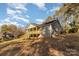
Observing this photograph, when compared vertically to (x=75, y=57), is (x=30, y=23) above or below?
above

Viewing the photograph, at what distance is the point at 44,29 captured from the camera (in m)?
1.68

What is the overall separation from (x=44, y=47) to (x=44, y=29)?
16cm

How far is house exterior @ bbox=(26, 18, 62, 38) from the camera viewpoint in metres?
1.67

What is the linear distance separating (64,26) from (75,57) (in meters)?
0.29

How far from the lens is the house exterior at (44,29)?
167 centimetres

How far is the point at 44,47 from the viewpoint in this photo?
1646 millimetres

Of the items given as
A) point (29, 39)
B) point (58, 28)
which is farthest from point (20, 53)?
point (58, 28)

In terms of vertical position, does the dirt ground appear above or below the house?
below

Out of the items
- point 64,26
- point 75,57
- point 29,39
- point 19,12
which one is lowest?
point 75,57

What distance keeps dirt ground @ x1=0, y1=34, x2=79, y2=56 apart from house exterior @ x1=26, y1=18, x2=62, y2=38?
0.04 meters

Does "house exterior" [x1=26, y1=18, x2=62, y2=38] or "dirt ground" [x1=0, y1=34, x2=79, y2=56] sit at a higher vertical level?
"house exterior" [x1=26, y1=18, x2=62, y2=38]

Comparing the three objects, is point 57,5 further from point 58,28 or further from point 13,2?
point 13,2

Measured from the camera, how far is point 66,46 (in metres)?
1.64

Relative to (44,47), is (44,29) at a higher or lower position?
higher
